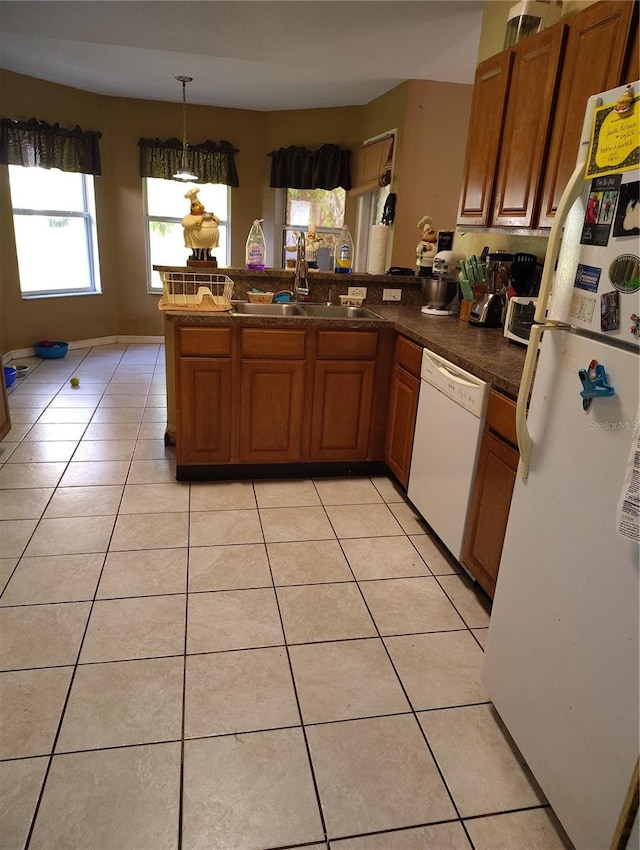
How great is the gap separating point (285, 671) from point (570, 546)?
99 centimetres

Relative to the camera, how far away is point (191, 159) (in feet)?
19.0

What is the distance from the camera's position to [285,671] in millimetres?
1745

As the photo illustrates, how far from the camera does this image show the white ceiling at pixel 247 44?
10.2ft

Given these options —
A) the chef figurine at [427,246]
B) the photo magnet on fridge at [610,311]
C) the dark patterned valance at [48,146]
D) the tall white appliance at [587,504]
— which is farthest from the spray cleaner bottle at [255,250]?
the dark patterned valance at [48,146]

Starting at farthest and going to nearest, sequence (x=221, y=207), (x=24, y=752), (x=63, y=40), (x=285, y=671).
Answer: (x=221, y=207), (x=63, y=40), (x=285, y=671), (x=24, y=752)

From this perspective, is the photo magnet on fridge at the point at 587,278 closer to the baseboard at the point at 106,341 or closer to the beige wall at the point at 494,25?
the beige wall at the point at 494,25

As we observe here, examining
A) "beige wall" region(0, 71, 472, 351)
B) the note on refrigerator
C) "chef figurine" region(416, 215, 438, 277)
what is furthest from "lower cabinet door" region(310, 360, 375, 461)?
"beige wall" region(0, 71, 472, 351)

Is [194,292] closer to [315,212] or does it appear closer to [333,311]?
[333,311]

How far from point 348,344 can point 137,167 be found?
14.0ft

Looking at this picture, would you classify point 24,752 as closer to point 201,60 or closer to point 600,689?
point 600,689

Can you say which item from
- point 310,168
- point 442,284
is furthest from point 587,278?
point 310,168

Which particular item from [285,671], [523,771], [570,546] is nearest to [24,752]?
[285,671]

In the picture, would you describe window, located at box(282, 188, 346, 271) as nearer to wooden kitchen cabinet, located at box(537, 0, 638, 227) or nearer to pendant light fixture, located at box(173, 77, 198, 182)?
pendant light fixture, located at box(173, 77, 198, 182)

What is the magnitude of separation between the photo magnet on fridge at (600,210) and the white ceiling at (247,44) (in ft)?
8.16
